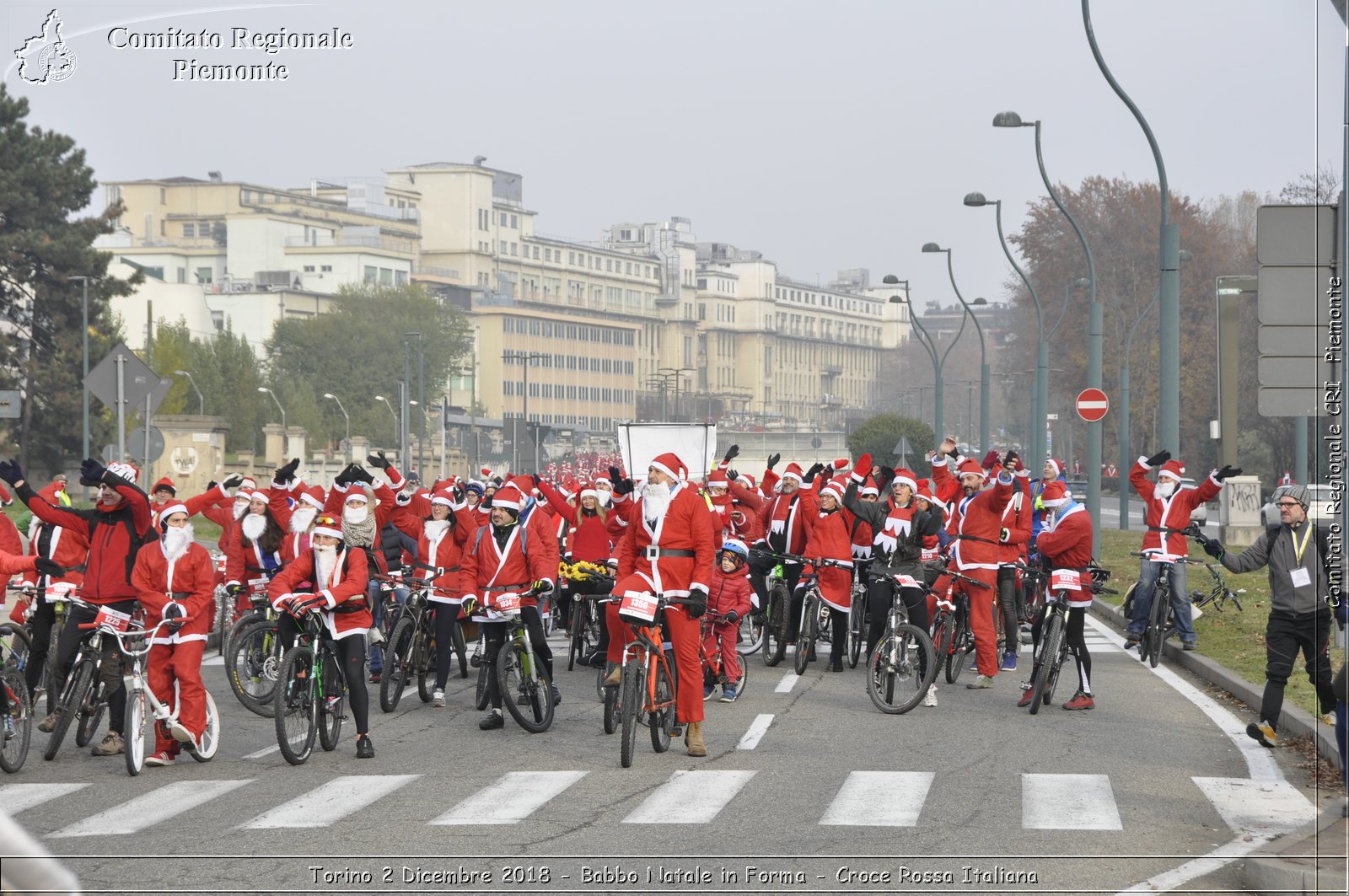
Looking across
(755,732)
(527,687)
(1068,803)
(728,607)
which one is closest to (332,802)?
(527,687)

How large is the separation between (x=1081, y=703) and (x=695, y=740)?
4015mm

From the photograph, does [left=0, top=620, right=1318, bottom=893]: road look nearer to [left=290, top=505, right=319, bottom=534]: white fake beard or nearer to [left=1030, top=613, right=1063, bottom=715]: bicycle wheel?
[left=1030, top=613, right=1063, bottom=715]: bicycle wheel

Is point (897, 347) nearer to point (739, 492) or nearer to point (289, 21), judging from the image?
point (739, 492)

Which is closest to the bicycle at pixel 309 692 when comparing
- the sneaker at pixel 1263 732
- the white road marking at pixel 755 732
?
the white road marking at pixel 755 732

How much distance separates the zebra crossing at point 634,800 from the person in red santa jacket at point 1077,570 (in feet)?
11.3

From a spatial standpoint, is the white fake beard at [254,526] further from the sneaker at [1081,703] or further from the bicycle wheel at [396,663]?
the sneaker at [1081,703]

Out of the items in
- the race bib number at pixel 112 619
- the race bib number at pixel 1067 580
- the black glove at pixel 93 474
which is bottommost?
the race bib number at pixel 112 619

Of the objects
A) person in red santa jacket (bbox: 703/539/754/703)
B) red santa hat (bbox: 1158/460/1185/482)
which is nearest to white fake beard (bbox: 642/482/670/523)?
person in red santa jacket (bbox: 703/539/754/703)

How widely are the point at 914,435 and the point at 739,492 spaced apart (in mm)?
48507

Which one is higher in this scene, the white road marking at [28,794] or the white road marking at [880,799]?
the white road marking at [880,799]

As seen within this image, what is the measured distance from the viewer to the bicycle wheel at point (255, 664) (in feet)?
49.7

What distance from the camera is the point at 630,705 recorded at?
12039 millimetres

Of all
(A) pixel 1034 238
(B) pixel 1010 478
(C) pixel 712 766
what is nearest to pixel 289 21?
(C) pixel 712 766

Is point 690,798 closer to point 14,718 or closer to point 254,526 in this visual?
point 14,718
